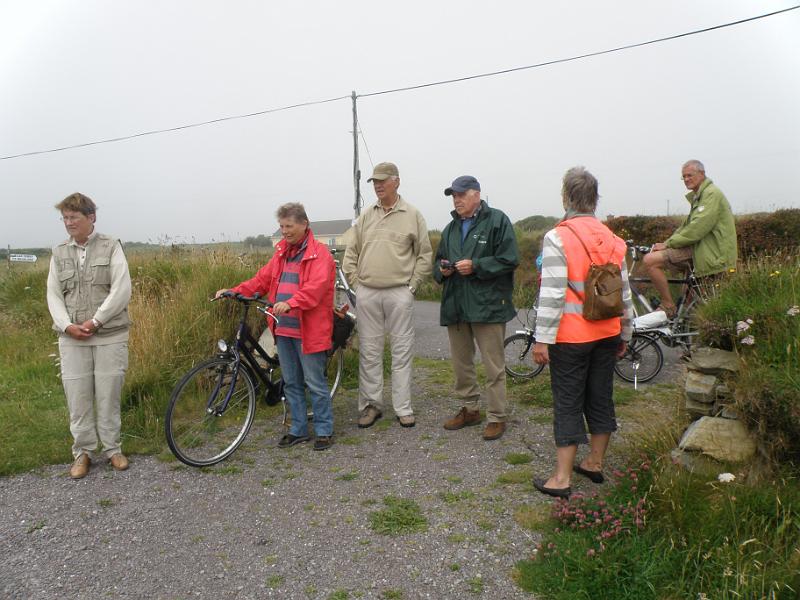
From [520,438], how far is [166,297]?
199 inches

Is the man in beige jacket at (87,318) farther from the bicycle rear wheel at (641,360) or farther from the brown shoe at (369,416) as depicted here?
the bicycle rear wheel at (641,360)

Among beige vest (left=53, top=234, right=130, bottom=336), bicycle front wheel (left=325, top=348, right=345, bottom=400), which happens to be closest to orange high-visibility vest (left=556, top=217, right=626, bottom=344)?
bicycle front wheel (left=325, top=348, right=345, bottom=400)

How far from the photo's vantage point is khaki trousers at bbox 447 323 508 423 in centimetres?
473

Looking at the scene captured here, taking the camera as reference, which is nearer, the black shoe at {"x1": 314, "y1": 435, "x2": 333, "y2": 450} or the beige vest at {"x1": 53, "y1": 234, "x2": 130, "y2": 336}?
the beige vest at {"x1": 53, "y1": 234, "x2": 130, "y2": 336}

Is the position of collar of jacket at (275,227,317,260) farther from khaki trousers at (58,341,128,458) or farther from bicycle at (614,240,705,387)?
bicycle at (614,240,705,387)

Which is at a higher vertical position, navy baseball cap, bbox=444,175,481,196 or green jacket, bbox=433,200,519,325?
navy baseball cap, bbox=444,175,481,196

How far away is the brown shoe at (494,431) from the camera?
4.80m

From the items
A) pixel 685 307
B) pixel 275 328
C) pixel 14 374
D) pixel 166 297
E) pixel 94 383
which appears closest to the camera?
pixel 94 383

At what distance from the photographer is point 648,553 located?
2.78 m

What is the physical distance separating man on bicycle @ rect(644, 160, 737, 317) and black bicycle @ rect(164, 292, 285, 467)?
425cm

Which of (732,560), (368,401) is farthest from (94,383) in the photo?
(732,560)

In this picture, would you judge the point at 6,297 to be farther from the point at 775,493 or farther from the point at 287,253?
the point at 775,493

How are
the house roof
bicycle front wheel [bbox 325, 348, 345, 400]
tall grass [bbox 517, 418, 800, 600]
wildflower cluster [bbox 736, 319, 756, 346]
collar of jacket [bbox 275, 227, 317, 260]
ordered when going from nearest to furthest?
tall grass [bbox 517, 418, 800, 600] → wildflower cluster [bbox 736, 319, 756, 346] → collar of jacket [bbox 275, 227, 317, 260] → bicycle front wheel [bbox 325, 348, 345, 400] → the house roof

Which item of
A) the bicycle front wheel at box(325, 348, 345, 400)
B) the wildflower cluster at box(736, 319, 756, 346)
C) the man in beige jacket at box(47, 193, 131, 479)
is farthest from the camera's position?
the bicycle front wheel at box(325, 348, 345, 400)
